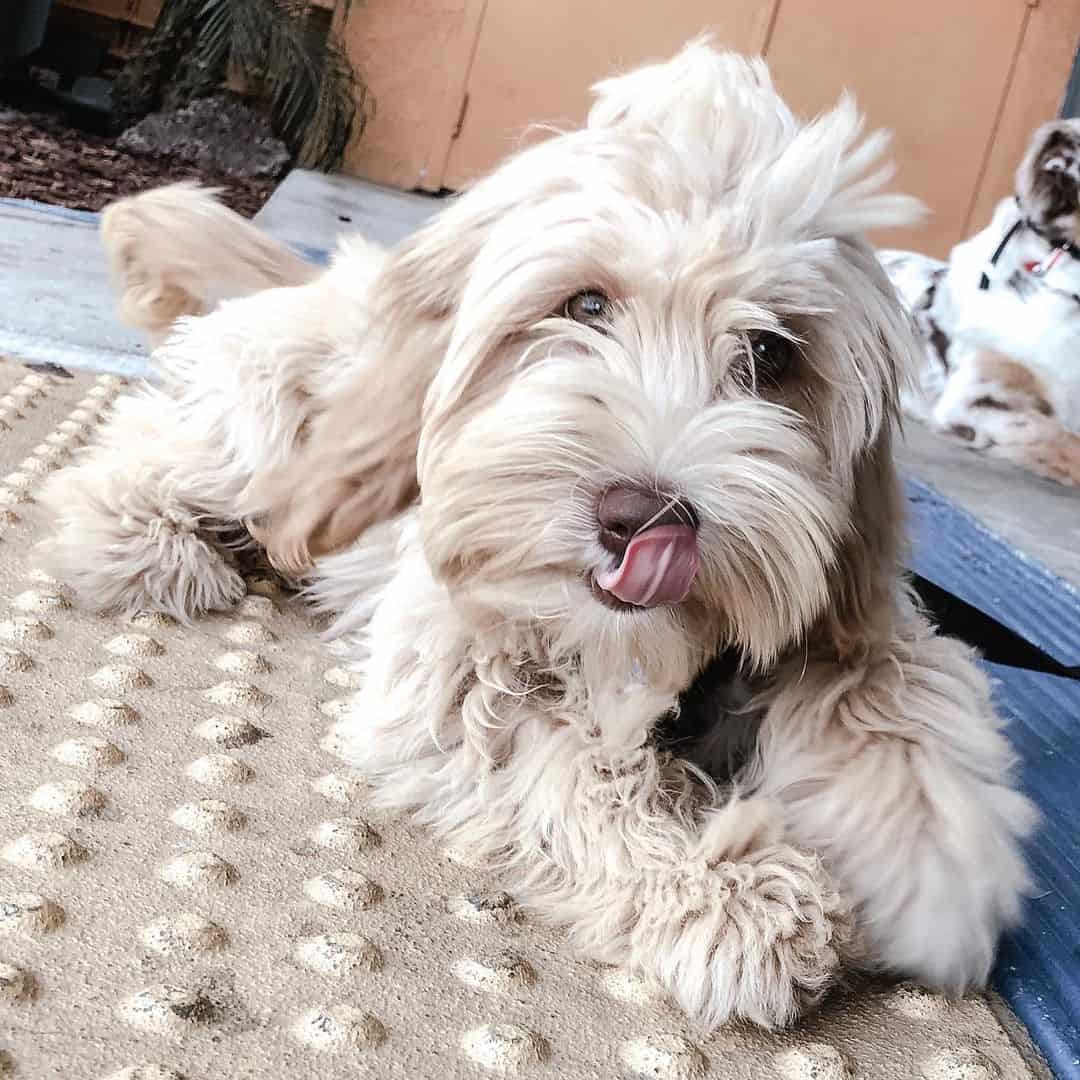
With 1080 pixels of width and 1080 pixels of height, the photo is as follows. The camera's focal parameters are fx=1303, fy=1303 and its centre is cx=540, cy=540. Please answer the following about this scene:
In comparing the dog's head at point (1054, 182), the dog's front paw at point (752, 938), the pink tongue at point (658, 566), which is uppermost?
the dog's head at point (1054, 182)

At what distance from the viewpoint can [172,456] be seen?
2092 millimetres

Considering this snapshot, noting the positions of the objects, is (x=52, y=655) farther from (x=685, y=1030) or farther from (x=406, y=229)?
(x=406, y=229)

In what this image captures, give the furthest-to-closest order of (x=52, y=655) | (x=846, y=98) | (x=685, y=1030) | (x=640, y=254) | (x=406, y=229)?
(x=406, y=229)
(x=52, y=655)
(x=846, y=98)
(x=640, y=254)
(x=685, y=1030)

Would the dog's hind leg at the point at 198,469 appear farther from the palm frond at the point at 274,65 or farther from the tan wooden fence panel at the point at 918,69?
the tan wooden fence panel at the point at 918,69

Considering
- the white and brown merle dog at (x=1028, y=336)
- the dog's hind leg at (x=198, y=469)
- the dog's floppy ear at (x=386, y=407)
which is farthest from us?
the white and brown merle dog at (x=1028, y=336)

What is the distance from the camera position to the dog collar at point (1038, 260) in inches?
175

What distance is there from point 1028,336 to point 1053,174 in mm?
540

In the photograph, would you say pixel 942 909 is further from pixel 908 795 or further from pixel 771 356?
pixel 771 356

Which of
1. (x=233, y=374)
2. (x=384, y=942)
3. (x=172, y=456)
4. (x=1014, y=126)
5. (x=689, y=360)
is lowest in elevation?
(x=384, y=942)

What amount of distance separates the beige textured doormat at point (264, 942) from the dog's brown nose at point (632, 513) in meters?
0.42

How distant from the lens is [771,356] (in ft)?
4.63

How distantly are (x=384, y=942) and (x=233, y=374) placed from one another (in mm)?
1117

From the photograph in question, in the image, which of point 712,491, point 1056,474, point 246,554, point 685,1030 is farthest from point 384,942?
point 1056,474

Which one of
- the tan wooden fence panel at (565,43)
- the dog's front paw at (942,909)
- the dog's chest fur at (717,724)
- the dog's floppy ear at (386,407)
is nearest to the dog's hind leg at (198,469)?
the dog's floppy ear at (386,407)
